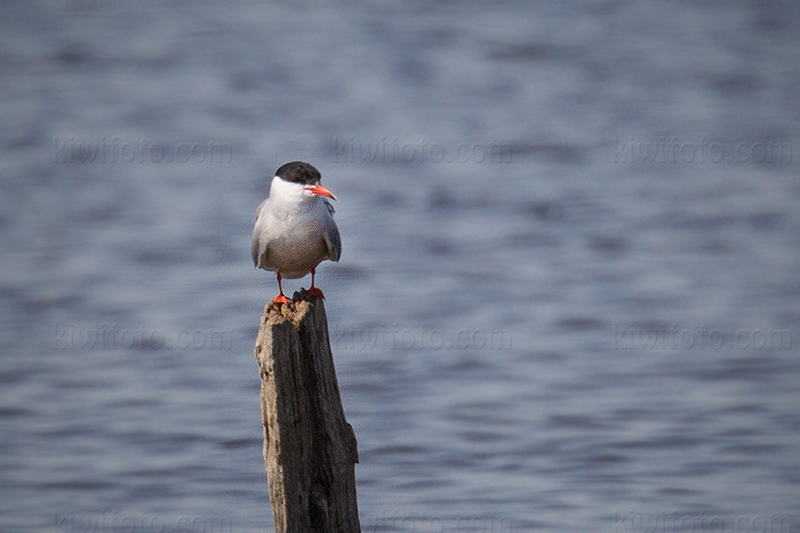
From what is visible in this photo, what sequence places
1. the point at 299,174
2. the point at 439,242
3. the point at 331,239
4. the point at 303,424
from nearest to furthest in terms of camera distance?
the point at 303,424 < the point at 299,174 < the point at 331,239 < the point at 439,242

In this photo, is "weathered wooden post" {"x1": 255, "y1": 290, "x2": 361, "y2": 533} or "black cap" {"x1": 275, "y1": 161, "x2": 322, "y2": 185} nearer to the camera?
"weathered wooden post" {"x1": 255, "y1": 290, "x2": 361, "y2": 533}

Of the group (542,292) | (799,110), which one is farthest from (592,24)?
(542,292)

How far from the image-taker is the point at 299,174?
6344mm

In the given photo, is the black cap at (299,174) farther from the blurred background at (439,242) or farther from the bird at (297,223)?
the blurred background at (439,242)

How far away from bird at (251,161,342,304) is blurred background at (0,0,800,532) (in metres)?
3.22

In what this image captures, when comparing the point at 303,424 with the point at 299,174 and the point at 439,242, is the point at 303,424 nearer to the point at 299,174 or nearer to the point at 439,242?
the point at 299,174

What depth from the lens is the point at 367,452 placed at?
33.6 feet

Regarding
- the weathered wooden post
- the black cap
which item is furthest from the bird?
the weathered wooden post

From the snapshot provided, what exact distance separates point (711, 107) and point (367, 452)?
11.8 meters

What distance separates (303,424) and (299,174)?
1.41m

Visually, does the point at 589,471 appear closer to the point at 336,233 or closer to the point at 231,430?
the point at 231,430

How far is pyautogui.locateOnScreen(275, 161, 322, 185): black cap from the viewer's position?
6.35 meters

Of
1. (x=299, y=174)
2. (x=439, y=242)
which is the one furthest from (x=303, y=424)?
(x=439, y=242)

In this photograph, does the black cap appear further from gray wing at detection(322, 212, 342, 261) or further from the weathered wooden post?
the weathered wooden post
